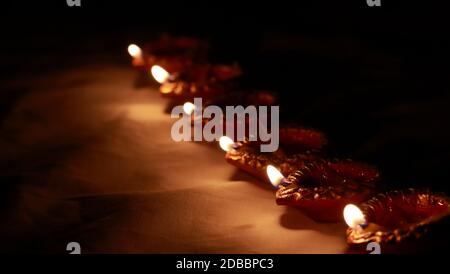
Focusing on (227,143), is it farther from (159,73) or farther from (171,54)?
(171,54)

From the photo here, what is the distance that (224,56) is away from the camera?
14.3 feet

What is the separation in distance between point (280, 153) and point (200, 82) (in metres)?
1.16

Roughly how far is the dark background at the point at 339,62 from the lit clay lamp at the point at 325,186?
1.11 ft

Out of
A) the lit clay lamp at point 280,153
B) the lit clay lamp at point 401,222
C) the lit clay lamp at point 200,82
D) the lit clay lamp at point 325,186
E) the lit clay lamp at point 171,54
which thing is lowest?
the lit clay lamp at point 401,222

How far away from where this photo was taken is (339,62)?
4332 millimetres

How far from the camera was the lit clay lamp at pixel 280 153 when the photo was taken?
2.54 meters

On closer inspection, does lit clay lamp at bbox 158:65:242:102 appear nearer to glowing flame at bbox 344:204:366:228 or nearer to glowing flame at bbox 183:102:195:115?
glowing flame at bbox 183:102:195:115

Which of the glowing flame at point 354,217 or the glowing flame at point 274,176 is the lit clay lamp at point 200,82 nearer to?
the glowing flame at point 274,176

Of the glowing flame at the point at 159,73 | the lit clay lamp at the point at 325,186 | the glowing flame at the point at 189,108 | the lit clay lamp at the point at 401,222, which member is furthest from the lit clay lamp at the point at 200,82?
the lit clay lamp at the point at 401,222

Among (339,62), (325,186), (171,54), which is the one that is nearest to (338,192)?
(325,186)

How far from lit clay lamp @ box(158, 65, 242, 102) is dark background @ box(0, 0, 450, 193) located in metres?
0.34

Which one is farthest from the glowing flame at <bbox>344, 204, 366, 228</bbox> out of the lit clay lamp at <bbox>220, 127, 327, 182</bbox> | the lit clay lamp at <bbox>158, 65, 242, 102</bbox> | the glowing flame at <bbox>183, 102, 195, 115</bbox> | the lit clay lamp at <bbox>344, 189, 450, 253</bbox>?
the lit clay lamp at <bbox>158, 65, 242, 102</bbox>
